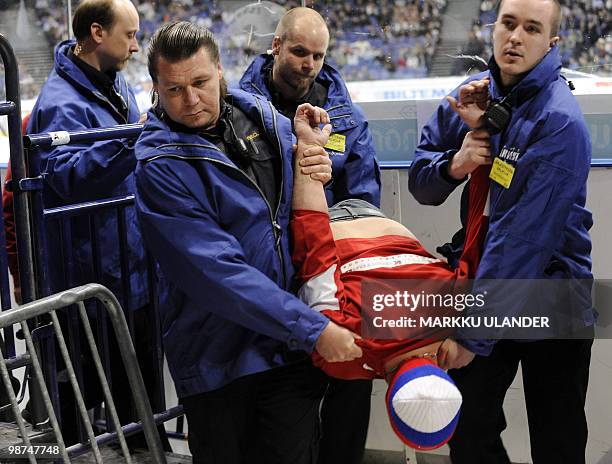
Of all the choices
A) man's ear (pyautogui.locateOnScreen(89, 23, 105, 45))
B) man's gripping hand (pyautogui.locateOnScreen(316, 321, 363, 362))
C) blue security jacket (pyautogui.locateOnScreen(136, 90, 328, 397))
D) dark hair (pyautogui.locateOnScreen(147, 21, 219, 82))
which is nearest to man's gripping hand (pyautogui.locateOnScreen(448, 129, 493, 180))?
blue security jacket (pyautogui.locateOnScreen(136, 90, 328, 397))

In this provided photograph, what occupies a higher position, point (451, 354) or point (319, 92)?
point (319, 92)

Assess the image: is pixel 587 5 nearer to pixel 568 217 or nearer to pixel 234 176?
pixel 568 217

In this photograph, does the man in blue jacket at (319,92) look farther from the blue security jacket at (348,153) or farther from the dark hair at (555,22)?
the dark hair at (555,22)

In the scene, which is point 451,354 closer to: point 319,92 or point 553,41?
point 553,41

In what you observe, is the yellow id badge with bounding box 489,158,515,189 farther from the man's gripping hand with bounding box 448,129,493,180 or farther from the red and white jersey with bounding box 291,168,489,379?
the red and white jersey with bounding box 291,168,489,379

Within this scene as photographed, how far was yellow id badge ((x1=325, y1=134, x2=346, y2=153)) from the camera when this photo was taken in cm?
317

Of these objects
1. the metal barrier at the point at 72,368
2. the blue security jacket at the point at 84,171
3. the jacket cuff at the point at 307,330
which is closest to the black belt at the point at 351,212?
the jacket cuff at the point at 307,330

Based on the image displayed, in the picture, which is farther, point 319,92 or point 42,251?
point 319,92

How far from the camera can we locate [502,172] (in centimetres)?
250

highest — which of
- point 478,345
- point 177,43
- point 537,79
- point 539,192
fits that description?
point 177,43

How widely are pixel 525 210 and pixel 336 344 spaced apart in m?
0.60

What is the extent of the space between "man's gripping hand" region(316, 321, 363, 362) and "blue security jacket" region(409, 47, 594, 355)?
368 millimetres

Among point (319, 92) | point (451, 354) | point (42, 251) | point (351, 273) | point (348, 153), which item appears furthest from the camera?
point (319, 92)

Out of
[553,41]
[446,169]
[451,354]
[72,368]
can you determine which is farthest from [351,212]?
[72,368]
